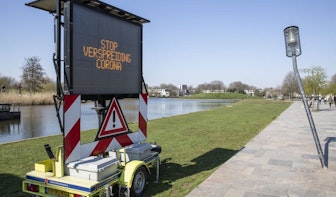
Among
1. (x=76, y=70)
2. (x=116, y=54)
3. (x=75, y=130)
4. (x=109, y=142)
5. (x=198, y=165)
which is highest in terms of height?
(x=116, y=54)

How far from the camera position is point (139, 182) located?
15.6 feet

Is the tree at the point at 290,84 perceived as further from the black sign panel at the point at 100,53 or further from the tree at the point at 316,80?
the black sign panel at the point at 100,53

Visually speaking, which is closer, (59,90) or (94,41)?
(59,90)

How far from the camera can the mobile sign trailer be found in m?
3.91

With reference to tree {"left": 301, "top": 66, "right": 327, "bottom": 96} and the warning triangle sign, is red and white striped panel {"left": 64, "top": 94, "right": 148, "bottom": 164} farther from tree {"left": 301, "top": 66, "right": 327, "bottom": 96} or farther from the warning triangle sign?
tree {"left": 301, "top": 66, "right": 327, "bottom": 96}

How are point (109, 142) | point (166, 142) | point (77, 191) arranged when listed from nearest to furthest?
point (77, 191) < point (109, 142) < point (166, 142)

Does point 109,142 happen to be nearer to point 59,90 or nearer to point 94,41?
point 59,90

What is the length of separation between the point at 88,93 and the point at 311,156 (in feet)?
21.3

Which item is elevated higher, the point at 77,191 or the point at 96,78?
the point at 96,78

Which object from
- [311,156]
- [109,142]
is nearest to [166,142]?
[311,156]

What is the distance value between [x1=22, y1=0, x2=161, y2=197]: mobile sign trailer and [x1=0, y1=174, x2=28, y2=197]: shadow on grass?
3.21ft

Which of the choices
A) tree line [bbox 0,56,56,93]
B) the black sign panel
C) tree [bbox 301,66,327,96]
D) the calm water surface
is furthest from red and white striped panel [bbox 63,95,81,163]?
tree line [bbox 0,56,56,93]

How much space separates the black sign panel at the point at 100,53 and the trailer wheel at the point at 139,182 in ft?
4.75

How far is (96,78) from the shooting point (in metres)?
4.51
